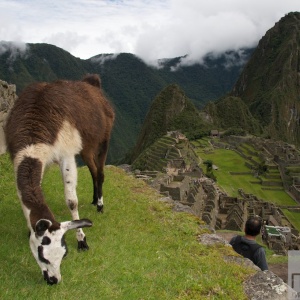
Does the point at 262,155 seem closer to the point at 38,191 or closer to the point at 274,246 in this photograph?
the point at 274,246

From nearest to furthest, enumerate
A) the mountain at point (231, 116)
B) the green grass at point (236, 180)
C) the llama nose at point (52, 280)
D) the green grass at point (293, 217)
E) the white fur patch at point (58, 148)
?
1. the llama nose at point (52, 280)
2. the white fur patch at point (58, 148)
3. the green grass at point (293, 217)
4. the green grass at point (236, 180)
5. the mountain at point (231, 116)

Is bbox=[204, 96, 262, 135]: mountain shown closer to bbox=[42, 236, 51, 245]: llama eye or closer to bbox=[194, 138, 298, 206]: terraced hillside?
bbox=[194, 138, 298, 206]: terraced hillside

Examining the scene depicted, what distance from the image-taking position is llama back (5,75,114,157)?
4.24m

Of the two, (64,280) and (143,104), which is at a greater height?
(64,280)

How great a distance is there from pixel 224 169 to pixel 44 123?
45.8m

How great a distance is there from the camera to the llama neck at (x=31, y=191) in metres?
3.63

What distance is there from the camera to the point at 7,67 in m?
107

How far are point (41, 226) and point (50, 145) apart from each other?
106 centimetres

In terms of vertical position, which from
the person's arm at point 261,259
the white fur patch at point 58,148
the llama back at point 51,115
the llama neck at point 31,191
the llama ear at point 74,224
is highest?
the llama back at point 51,115

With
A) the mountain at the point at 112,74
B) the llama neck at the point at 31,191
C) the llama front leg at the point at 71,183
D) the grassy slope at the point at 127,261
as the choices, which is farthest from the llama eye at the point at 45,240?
the mountain at the point at 112,74

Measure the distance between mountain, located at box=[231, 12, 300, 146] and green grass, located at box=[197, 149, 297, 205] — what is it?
50.4 metres

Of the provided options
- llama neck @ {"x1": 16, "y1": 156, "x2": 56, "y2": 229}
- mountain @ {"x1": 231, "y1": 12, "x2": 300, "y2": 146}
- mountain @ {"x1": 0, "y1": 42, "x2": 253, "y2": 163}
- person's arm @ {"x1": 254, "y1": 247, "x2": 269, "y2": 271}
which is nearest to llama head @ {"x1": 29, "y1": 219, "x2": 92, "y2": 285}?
llama neck @ {"x1": 16, "y1": 156, "x2": 56, "y2": 229}

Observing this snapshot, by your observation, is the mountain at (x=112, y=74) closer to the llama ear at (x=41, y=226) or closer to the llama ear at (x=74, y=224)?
the llama ear at (x=74, y=224)

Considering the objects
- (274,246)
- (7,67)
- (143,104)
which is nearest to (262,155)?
(274,246)
